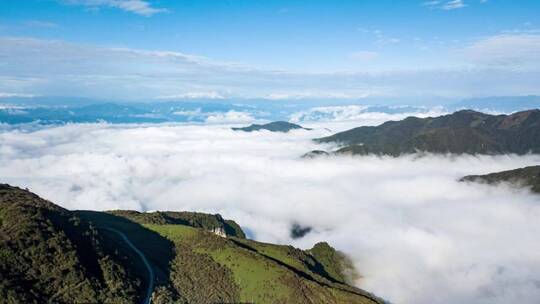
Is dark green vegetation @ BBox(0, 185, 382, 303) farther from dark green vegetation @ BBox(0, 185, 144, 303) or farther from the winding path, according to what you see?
the winding path

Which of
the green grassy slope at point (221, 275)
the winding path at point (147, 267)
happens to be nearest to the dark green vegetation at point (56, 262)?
the winding path at point (147, 267)

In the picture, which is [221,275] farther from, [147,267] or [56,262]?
[56,262]

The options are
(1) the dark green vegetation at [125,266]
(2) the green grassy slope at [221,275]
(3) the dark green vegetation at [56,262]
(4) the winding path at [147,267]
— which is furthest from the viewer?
(2) the green grassy slope at [221,275]

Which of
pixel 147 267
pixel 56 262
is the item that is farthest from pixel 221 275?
pixel 56 262

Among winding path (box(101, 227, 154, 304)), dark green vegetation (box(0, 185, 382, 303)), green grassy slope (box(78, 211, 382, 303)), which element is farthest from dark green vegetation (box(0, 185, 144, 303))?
green grassy slope (box(78, 211, 382, 303))

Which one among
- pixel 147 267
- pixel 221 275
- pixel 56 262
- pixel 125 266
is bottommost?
pixel 221 275

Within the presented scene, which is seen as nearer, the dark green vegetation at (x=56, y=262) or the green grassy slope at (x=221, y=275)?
the dark green vegetation at (x=56, y=262)

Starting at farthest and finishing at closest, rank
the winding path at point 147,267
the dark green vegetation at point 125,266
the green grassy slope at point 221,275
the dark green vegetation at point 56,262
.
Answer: the green grassy slope at point 221,275, the winding path at point 147,267, the dark green vegetation at point 125,266, the dark green vegetation at point 56,262

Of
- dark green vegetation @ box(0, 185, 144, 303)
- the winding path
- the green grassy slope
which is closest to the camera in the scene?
dark green vegetation @ box(0, 185, 144, 303)

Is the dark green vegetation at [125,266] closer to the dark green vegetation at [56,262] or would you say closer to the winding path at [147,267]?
the dark green vegetation at [56,262]
